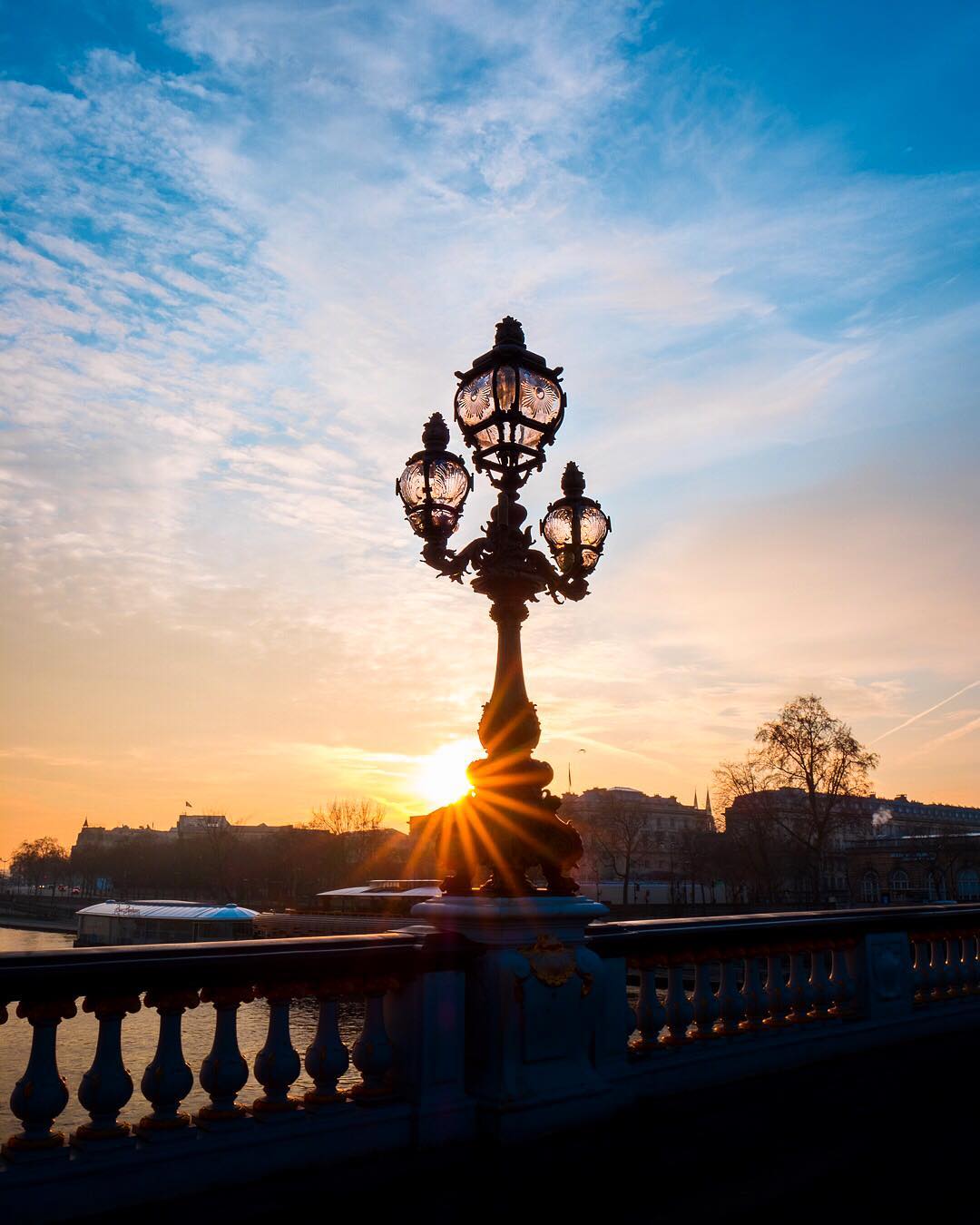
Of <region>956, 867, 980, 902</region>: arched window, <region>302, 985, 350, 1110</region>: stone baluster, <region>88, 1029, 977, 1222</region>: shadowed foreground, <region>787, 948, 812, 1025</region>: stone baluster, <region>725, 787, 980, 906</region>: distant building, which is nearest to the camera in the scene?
<region>88, 1029, 977, 1222</region>: shadowed foreground

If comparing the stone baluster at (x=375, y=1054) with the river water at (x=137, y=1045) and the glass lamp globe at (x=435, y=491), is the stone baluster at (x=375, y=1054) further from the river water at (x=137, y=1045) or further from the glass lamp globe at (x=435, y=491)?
the river water at (x=137, y=1045)

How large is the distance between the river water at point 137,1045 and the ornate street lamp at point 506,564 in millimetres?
4744

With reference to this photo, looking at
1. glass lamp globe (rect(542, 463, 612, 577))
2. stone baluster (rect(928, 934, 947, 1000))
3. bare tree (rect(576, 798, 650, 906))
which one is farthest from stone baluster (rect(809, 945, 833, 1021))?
bare tree (rect(576, 798, 650, 906))

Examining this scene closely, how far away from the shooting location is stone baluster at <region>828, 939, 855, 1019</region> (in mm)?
8094

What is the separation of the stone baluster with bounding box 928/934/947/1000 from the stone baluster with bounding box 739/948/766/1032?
9.56 feet

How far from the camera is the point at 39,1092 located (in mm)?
4000

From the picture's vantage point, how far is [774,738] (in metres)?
73.1

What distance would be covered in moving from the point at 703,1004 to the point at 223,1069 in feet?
12.1

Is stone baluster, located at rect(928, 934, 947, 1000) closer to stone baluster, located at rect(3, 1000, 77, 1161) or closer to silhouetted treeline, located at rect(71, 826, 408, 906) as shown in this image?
stone baluster, located at rect(3, 1000, 77, 1161)

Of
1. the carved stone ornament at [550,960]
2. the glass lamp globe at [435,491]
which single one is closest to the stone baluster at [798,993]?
the carved stone ornament at [550,960]

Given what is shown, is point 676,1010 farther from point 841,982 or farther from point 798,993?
point 841,982

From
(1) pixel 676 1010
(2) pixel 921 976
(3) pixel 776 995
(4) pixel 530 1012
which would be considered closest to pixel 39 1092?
(4) pixel 530 1012

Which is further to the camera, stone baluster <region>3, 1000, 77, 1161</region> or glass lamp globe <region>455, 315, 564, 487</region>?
glass lamp globe <region>455, 315, 564, 487</region>

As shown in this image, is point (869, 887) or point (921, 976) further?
point (869, 887)
